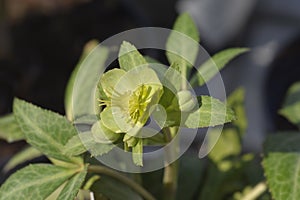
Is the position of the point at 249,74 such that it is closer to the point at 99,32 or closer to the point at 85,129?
the point at 99,32

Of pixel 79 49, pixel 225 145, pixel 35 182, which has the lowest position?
pixel 79 49

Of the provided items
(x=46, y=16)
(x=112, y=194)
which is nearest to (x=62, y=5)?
(x=46, y=16)

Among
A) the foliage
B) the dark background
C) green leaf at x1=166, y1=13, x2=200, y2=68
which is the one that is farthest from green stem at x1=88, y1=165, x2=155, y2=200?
the dark background

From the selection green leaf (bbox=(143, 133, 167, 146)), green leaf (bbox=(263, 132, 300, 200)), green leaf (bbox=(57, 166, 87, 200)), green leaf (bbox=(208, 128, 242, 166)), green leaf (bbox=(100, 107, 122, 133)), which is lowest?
green leaf (bbox=(208, 128, 242, 166))

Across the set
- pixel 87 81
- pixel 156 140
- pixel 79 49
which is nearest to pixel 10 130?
pixel 87 81

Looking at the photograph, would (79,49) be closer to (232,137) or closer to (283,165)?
(232,137)

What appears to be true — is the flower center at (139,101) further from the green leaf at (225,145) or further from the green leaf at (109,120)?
the green leaf at (225,145)

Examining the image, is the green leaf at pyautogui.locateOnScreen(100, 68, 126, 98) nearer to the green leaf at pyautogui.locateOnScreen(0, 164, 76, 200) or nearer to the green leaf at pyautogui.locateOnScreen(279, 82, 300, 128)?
the green leaf at pyautogui.locateOnScreen(0, 164, 76, 200)
